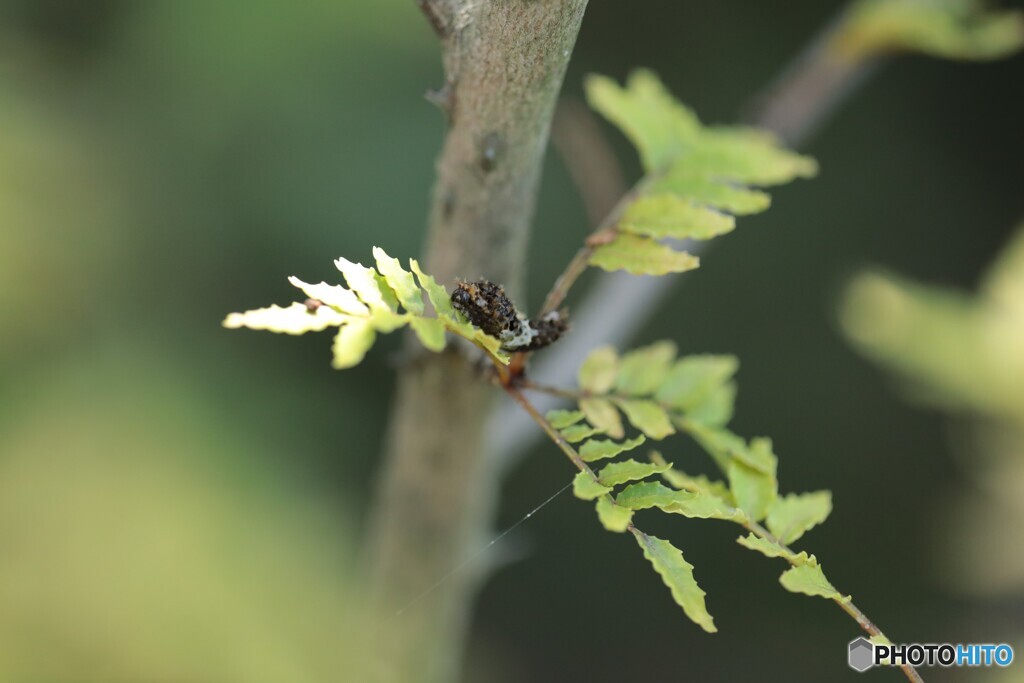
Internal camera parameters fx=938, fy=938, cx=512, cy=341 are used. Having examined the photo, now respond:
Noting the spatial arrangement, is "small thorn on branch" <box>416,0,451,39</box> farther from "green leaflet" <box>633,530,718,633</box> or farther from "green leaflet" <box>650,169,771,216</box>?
"green leaflet" <box>633,530,718,633</box>

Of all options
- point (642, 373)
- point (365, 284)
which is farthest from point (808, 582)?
point (365, 284)

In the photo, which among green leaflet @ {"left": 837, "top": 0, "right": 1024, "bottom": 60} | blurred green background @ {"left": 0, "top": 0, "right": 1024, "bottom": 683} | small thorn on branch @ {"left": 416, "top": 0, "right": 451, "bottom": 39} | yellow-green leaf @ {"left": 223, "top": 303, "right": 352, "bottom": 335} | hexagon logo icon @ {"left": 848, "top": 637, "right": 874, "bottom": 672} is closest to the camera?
yellow-green leaf @ {"left": 223, "top": 303, "right": 352, "bottom": 335}

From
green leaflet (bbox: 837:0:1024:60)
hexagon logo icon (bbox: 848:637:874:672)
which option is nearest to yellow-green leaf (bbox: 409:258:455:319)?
hexagon logo icon (bbox: 848:637:874:672)

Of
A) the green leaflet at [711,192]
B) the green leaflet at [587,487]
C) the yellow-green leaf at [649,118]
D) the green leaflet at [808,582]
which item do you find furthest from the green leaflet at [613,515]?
the yellow-green leaf at [649,118]

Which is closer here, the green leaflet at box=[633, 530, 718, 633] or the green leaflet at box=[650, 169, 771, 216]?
the green leaflet at box=[633, 530, 718, 633]

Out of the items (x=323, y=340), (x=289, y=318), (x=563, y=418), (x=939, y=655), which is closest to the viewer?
(x=289, y=318)

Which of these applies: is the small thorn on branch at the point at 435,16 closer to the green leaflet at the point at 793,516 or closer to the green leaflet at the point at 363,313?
the green leaflet at the point at 363,313

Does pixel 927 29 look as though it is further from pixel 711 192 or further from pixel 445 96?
pixel 445 96
